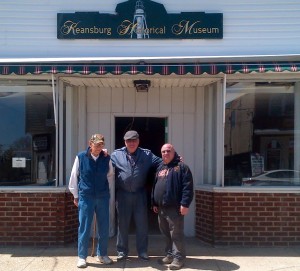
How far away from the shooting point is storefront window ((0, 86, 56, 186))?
25.8 feet

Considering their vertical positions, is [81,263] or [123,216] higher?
[123,216]

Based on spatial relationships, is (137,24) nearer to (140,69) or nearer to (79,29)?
(79,29)

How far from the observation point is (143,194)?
6941 mm

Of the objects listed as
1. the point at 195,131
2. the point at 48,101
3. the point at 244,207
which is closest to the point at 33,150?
the point at 48,101

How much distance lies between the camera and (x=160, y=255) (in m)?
7.20

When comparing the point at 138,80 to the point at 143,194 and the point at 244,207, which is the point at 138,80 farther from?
the point at 244,207

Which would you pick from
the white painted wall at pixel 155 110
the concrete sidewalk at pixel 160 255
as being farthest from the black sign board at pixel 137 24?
the concrete sidewalk at pixel 160 255

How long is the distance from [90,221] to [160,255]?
125cm

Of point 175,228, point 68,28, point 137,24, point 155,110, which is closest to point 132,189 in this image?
point 175,228

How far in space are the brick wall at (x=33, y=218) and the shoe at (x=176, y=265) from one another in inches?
77.4

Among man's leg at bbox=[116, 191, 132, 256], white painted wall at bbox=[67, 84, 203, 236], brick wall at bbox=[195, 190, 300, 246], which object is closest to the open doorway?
white painted wall at bbox=[67, 84, 203, 236]

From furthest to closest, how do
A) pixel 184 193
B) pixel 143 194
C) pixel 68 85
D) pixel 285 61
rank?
pixel 68 85
pixel 285 61
pixel 143 194
pixel 184 193

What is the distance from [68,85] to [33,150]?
3.97ft

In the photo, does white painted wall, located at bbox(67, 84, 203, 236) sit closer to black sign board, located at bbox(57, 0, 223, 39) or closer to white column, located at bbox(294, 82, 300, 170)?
black sign board, located at bbox(57, 0, 223, 39)
